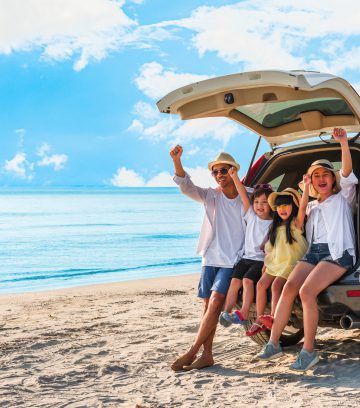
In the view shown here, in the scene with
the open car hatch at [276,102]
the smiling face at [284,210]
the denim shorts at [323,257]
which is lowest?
the denim shorts at [323,257]

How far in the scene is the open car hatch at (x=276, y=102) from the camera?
552 cm

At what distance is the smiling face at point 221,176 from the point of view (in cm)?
633

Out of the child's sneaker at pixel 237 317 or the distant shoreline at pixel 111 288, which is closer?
the child's sneaker at pixel 237 317

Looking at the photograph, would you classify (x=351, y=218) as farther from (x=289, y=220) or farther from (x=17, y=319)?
(x=17, y=319)

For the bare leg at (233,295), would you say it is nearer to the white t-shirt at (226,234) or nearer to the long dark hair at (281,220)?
the white t-shirt at (226,234)

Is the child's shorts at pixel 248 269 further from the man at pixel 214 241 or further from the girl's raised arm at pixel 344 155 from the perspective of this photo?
the girl's raised arm at pixel 344 155

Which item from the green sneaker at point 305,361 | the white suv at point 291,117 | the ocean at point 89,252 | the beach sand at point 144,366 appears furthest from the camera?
the ocean at point 89,252

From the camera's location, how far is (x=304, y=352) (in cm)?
584

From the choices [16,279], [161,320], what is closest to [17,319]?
[161,320]

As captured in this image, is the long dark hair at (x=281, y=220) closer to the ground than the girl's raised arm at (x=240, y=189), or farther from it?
closer to the ground

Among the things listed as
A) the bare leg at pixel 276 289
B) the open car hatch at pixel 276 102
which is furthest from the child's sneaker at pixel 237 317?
the open car hatch at pixel 276 102

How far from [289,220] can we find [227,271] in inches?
26.5

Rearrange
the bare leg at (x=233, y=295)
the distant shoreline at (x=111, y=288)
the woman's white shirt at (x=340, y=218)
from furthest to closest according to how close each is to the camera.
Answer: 1. the distant shoreline at (x=111, y=288)
2. the bare leg at (x=233, y=295)
3. the woman's white shirt at (x=340, y=218)

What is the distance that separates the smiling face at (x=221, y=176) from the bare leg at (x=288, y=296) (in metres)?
1.02
